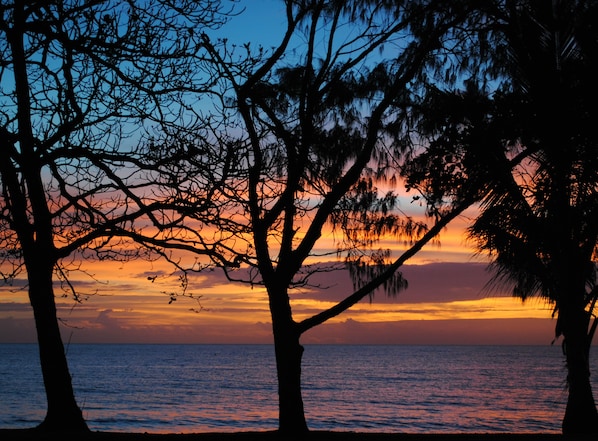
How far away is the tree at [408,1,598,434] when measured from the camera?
368 inches

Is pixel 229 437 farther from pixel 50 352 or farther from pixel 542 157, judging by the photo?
pixel 542 157

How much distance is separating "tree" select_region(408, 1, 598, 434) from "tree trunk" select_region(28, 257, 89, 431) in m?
5.36

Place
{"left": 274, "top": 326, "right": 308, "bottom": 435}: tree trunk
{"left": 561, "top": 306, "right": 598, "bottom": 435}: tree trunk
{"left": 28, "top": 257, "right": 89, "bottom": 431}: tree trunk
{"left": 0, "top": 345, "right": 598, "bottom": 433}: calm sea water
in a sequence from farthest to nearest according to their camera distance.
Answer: {"left": 0, "top": 345, "right": 598, "bottom": 433}: calm sea water, {"left": 561, "top": 306, "right": 598, "bottom": 435}: tree trunk, {"left": 274, "top": 326, "right": 308, "bottom": 435}: tree trunk, {"left": 28, "top": 257, "right": 89, "bottom": 431}: tree trunk

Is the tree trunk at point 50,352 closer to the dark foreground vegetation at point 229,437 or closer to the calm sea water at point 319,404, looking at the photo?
the dark foreground vegetation at point 229,437

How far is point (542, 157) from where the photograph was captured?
10.0 metres

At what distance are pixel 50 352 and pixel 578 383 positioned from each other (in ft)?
25.8

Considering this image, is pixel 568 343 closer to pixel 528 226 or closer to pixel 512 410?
pixel 528 226

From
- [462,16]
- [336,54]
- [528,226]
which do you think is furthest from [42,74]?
[528,226]

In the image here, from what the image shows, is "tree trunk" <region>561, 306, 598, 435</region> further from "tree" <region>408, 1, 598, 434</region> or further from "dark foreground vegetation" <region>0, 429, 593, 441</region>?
"dark foreground vegetation" <region>0, 429, 593, 441</region>

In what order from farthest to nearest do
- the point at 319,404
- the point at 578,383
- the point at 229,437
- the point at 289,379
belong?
the point at 319,404 → the point at 578,383 → the point at 289,379 → the point at 229,437

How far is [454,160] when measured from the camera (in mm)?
9938

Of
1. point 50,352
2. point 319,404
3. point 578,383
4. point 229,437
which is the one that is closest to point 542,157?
point 578,383

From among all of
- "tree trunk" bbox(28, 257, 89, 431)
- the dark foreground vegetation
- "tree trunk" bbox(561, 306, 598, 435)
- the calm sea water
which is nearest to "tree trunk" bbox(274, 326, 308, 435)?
the dark foreground vegetation

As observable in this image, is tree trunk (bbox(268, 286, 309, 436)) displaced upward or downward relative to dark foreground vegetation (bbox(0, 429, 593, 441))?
upward
